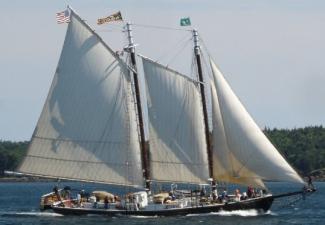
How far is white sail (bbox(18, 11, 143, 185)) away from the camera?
91.9 m

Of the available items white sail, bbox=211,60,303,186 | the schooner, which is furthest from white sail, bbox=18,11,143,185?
white sail, bbox=211,60,303,186

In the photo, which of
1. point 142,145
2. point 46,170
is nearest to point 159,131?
point 142,145

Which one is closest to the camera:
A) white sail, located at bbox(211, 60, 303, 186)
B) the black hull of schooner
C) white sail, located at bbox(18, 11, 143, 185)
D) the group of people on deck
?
white sail, located at bbox(211, 60, 303, 186)

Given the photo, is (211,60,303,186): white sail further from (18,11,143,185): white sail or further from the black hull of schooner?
(18,11,143,185): white sail

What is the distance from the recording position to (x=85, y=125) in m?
92.1

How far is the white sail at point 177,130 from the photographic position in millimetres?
91500

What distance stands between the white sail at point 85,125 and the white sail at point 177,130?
7.23ft

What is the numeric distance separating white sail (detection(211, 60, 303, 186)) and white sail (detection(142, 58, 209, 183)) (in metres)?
1.57

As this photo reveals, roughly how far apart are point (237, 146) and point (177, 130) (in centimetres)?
513

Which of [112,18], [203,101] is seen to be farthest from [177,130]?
[112,18]

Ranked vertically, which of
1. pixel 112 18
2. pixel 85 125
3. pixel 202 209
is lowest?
pixel 202 209

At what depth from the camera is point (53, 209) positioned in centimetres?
9538

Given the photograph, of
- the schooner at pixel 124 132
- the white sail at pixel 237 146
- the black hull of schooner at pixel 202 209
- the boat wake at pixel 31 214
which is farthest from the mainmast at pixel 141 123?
the boat wake at pixel 31 214

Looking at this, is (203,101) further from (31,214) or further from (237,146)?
(31,214)
